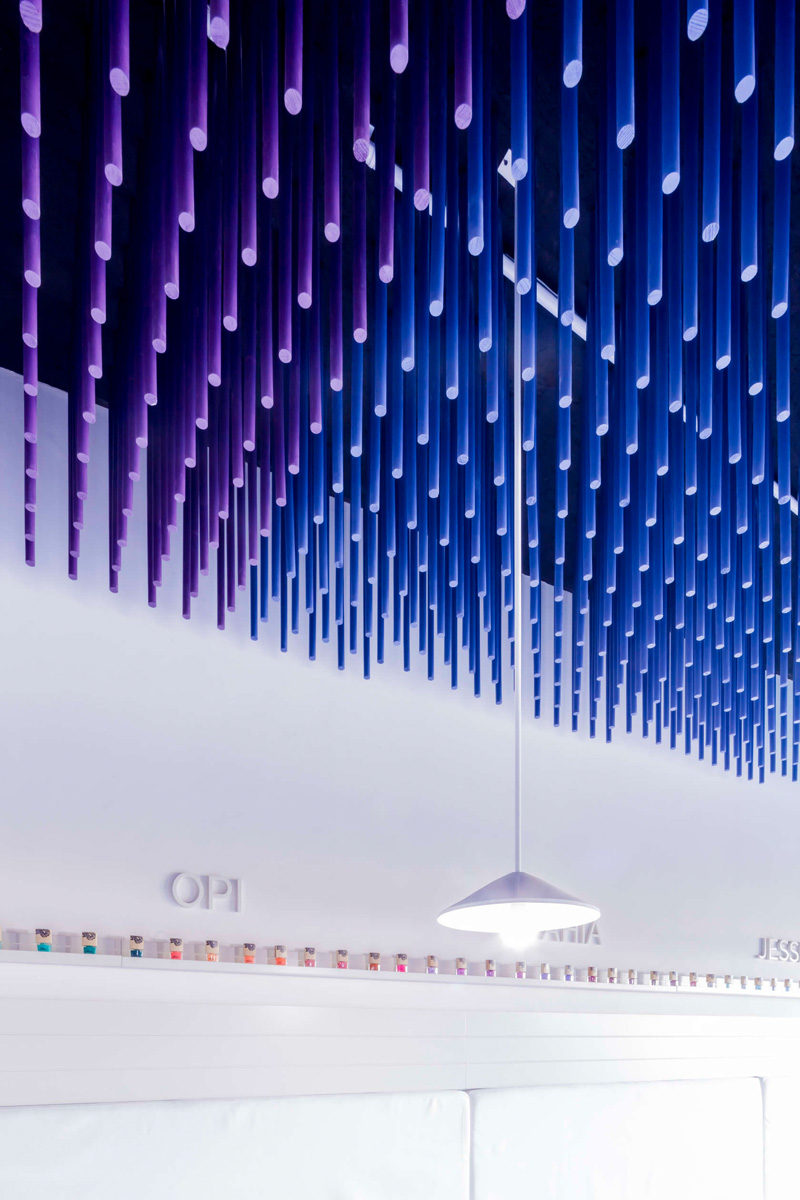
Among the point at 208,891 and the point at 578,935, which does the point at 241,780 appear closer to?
the point at 208,891

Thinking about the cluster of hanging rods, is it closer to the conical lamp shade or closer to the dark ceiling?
the dark ceiling

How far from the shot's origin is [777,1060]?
188 inches

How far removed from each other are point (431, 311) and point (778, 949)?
645 cm

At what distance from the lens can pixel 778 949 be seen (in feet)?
25.8

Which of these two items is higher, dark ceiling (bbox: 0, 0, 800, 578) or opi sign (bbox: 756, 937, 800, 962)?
dark ceiling (bbox: 0, 0, 800, 578)

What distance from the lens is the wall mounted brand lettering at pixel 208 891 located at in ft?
14.5

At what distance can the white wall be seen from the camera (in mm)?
4156

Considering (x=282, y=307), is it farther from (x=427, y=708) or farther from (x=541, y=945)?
(x=541, y=945)

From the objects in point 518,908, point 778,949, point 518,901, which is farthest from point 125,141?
point 778,949

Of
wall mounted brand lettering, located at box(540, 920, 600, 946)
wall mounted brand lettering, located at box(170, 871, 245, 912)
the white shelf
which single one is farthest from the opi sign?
wall mounted brand lettering, located at box(170, 871, 245, 912)

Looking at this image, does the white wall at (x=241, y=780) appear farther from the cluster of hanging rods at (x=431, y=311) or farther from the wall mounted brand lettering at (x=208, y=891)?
the cluster of hanging rods at (x=431, y=311)

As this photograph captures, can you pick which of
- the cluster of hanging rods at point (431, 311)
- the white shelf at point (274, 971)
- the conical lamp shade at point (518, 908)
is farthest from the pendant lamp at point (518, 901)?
the white shelf at point (274, 971)

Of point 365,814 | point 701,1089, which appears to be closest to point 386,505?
point 365,814

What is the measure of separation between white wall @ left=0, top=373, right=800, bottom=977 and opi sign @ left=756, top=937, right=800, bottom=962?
134cm
